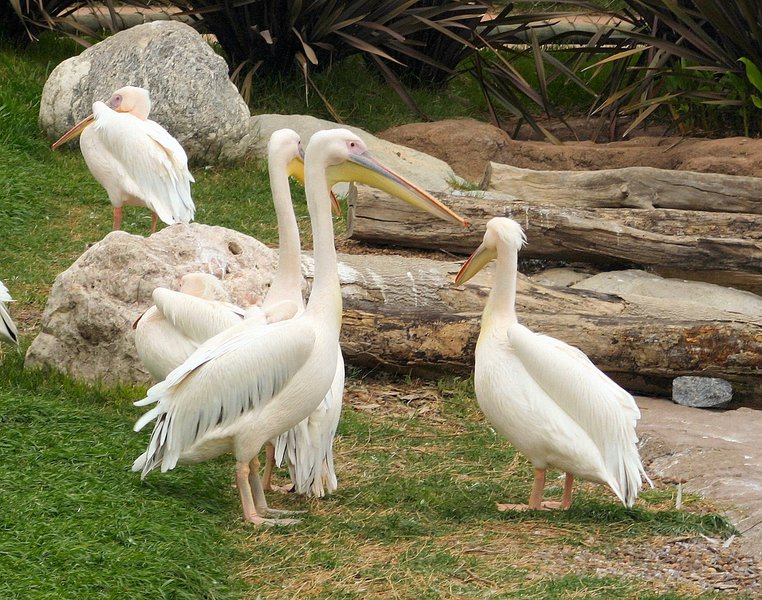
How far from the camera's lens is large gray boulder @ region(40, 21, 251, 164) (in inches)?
366

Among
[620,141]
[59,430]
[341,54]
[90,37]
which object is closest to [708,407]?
[59,430]

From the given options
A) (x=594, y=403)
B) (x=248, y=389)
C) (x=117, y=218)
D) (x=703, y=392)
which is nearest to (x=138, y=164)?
(x=117, y=218)

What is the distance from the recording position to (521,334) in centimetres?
451

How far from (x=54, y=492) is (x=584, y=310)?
3.15m

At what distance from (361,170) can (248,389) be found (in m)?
0.94

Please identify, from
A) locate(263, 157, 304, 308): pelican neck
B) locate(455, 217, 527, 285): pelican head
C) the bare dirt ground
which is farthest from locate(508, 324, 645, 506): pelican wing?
locate(263, 157, 304, 308): pelican neck

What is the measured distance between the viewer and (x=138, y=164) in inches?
285

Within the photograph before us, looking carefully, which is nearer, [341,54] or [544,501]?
[544,501]

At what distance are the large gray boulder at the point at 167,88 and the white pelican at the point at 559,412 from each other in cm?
533

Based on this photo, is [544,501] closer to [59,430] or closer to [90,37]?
[59,430]

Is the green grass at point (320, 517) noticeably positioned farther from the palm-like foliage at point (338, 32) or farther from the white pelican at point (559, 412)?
the palm-like foliage at point (338, 32)

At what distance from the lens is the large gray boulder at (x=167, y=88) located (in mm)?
9297

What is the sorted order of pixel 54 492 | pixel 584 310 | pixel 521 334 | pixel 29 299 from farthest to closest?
1. pixel 29 299
2. pixel 584 310
3. pixel 521 334
4. pixel 54 492

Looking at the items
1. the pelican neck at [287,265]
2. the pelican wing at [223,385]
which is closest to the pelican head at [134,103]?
the pelican neck at [287,265]
